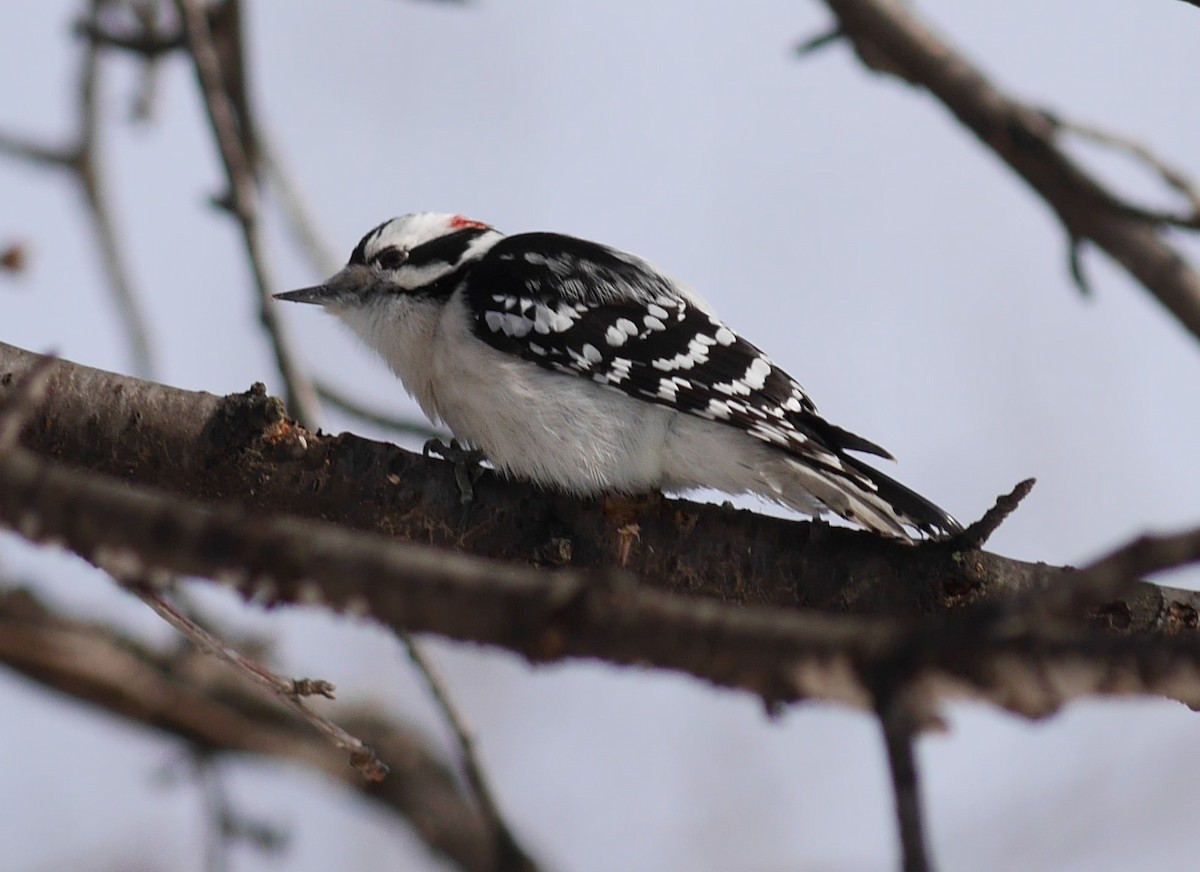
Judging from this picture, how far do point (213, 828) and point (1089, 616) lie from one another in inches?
121

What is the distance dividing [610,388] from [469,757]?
125cm

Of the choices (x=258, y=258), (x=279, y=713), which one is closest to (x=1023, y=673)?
(x=258, y=258)

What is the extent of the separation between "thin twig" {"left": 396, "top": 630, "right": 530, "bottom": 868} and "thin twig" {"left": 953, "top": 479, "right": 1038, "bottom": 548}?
1515 mm

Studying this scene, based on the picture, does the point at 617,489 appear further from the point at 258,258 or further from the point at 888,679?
the point at 888,679

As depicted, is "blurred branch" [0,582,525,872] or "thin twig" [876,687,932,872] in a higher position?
"thin twig" [876,687,932,872]

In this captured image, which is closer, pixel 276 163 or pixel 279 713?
pixel 276 163

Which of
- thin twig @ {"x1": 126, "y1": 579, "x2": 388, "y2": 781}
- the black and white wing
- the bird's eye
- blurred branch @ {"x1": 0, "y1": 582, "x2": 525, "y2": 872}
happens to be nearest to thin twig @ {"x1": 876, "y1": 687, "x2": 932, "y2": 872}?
thin twig @ {"x1": 126, "y1": 579, "x2": 388, "y2": 781}

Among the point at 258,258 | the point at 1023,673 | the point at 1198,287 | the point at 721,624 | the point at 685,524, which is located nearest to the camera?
the point at 1023,673

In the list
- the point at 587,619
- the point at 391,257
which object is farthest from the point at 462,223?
the point at 587,619

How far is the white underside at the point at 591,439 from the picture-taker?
3.87 m

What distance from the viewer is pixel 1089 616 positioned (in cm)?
314

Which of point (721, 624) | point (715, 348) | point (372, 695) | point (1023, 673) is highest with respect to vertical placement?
point (1023, 673)

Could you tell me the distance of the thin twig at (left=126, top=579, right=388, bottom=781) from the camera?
2.29 meters

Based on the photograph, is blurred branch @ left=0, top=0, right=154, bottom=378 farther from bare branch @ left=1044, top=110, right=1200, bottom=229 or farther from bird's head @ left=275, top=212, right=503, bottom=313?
bare branch @ left=1044, top=110, right=1200, bottom=229
